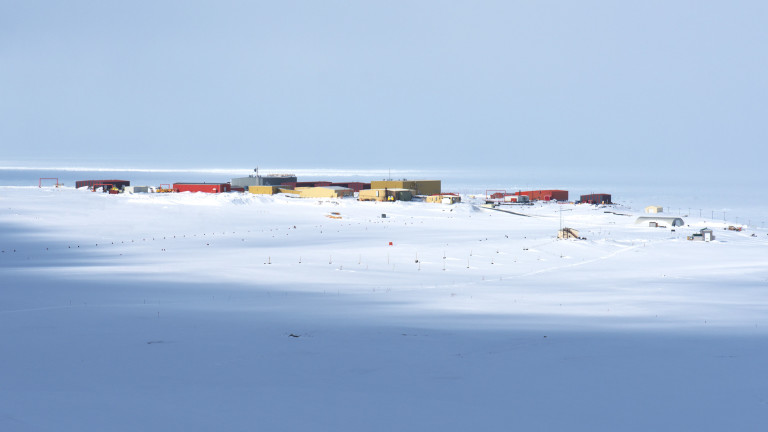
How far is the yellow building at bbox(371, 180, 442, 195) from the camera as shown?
94.9 m

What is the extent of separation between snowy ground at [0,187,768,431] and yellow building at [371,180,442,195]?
180 feet

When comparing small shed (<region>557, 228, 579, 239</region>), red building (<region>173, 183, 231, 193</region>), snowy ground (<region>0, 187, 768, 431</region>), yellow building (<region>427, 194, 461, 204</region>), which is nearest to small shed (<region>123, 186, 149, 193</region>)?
red building (<region>173, 183, 231, 193</region>)

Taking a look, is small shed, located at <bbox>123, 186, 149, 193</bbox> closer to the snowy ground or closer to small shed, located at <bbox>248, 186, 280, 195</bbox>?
small shed, located at <bbox>248, 186, 280, 195</bbox>

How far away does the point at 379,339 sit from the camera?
54.2 ft

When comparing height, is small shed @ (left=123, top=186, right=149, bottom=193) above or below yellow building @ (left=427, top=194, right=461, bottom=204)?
above

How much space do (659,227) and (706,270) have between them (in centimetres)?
2808

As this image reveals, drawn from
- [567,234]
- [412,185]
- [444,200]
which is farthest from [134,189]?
[567,234]

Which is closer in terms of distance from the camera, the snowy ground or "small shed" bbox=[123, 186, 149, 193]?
the snowy ground

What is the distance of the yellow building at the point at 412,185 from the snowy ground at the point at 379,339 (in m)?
54.8

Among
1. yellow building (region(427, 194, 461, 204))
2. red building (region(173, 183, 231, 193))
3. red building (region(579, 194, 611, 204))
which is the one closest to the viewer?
yellow building (region(427, 194, 461, 204))

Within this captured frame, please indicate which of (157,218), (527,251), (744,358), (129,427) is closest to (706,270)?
(527,251)

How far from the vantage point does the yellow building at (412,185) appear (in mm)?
94938

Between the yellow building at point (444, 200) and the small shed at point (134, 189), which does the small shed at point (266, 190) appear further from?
the yellow building at point (444, 200)

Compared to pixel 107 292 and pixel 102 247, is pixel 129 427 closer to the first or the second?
pixel 107 292
